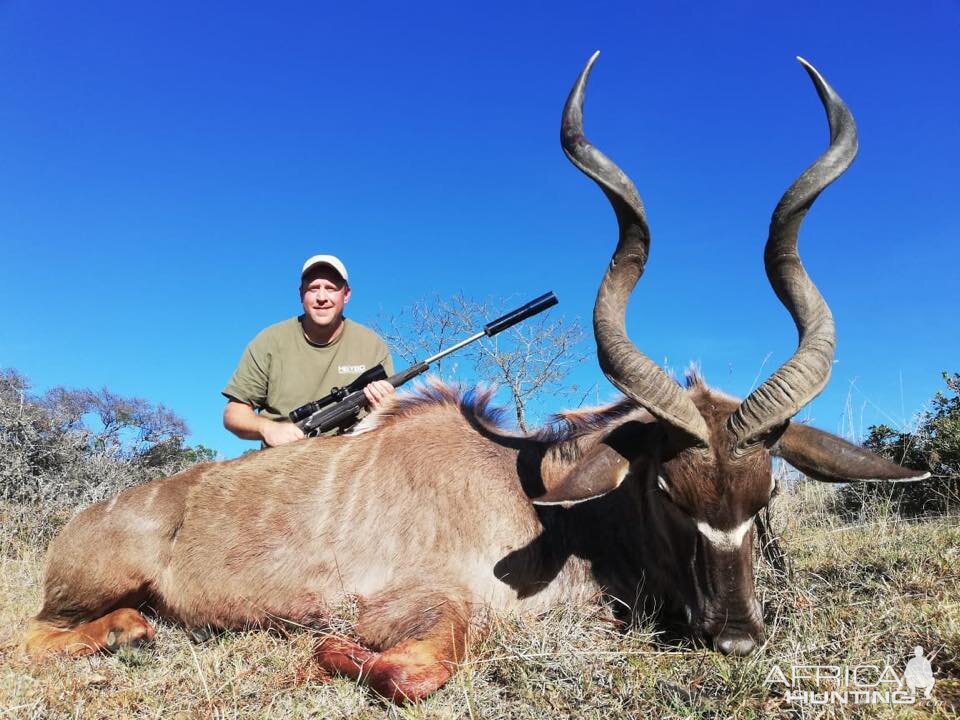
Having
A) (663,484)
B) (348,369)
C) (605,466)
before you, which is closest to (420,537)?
(605,466)

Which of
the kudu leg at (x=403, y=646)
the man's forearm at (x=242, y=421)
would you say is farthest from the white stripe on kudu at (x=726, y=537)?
the man's forearm at (x=242, y=421)

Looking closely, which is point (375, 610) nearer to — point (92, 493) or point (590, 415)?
point (590, 415)

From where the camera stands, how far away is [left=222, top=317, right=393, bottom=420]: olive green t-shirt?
5.91 m

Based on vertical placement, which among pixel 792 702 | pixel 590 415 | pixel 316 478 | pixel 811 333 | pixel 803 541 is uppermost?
pixel 811 333

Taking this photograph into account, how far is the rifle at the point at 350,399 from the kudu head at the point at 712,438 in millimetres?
2071

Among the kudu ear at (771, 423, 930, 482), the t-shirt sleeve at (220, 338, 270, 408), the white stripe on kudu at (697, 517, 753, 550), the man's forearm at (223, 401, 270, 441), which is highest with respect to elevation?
the t-shirt sleeve at (220, 338, 270, 408)

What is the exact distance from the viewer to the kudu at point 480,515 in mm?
3000

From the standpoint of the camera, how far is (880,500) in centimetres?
626

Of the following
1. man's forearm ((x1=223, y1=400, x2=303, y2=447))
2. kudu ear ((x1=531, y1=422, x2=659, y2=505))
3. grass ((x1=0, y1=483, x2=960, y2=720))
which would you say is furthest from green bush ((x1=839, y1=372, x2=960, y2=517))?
man's forearm ((x1=223, y1=400, x2=303, y2=447))

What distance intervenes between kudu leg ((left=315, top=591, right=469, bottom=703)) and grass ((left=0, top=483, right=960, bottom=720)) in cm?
7

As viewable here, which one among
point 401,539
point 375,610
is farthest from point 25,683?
point 401,539

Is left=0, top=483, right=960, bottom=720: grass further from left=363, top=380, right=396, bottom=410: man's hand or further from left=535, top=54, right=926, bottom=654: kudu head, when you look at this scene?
left=363, top=380, right=396, bottom=410: man's hand

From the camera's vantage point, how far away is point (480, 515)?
3.69 metres

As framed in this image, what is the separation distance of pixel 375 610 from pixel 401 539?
405 millimetres
